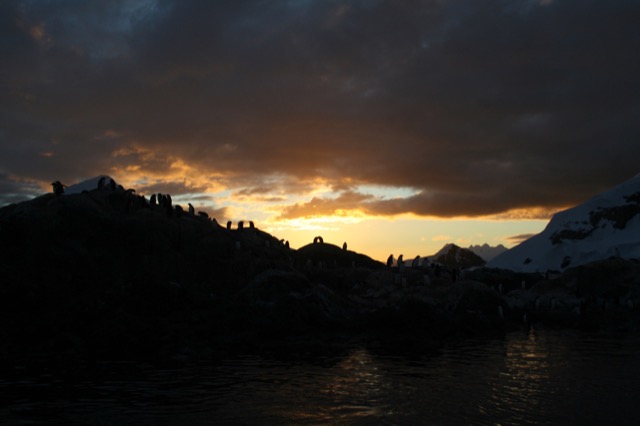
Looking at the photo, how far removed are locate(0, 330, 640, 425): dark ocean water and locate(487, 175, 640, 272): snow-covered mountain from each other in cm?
11710

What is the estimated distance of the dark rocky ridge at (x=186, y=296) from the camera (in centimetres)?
3825

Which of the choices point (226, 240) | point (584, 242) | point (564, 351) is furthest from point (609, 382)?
point (584, 242)

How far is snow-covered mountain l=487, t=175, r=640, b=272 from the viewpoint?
466 feet

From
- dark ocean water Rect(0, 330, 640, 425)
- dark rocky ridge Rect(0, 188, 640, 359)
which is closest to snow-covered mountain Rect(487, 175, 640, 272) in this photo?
dark rocky ridge Rect(0, 188, 640, 359)

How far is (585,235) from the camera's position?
157500mm

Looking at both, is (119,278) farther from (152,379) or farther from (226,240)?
(152,379)

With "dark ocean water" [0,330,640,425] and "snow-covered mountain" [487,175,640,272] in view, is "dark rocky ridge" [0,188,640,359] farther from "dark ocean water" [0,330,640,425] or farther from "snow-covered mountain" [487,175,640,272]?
"snow-covered mountain" [487,175,640,272]

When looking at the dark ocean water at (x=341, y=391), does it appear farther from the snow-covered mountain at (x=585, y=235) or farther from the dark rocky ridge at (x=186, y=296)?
the snow-covered mountain at (x=585, y=235)

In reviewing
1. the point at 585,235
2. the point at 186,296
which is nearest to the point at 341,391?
the point at 186,296

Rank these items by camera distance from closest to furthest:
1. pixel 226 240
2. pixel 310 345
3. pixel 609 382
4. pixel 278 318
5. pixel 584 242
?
1. pixel 609 382
2. pixel 310 345
3. pixel 278 318
4. pixel 226 240
5. pixel 584 242

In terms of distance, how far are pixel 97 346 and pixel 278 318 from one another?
1415 centimetres

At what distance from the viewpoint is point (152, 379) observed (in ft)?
84.3

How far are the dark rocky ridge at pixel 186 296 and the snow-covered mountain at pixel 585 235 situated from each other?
79767 mm

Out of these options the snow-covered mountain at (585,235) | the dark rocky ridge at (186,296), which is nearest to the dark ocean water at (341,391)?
the dark rocky ridge at (186,296)
